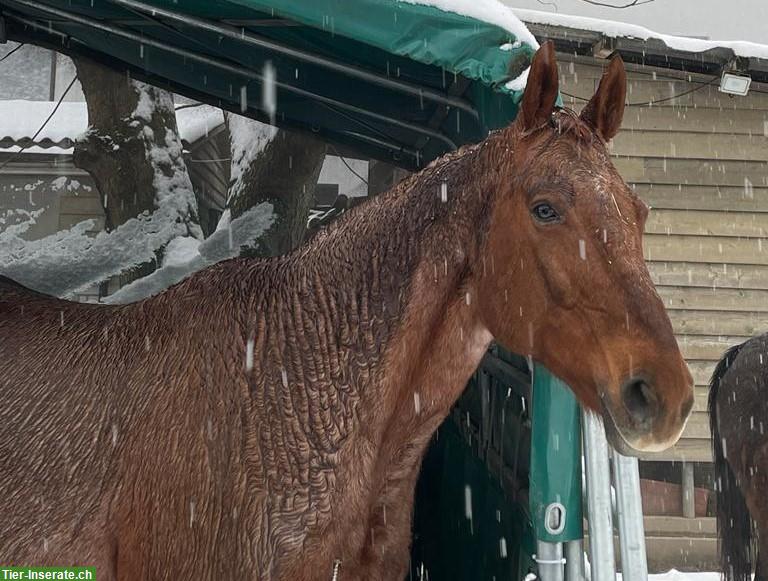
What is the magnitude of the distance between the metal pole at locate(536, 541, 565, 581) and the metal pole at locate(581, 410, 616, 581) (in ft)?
0.34

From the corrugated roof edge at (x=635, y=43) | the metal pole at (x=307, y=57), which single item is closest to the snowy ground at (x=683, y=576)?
the corrugated roof edge at (x=635, y=43)

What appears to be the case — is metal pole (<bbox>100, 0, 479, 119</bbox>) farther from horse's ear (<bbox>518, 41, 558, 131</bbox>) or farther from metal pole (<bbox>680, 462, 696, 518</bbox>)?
metal pole (<bbox>680, 462, 696, 518</bbox>)

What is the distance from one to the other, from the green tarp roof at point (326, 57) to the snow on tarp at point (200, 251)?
809 millimetres

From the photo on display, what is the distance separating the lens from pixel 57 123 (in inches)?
417

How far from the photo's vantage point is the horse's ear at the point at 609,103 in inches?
85.7

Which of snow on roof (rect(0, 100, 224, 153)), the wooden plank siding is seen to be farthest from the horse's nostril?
snow on roof (rect(0, 100, 224, 153))

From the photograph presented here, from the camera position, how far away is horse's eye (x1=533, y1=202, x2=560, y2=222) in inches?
78.5

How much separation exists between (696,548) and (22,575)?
20.3 feet

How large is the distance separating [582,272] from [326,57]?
194 centimetres

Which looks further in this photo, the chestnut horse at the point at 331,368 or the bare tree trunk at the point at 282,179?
the bare tree trunk at the point at 282,179

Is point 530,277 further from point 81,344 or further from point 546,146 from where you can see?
point 81,344

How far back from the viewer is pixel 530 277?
2057mm

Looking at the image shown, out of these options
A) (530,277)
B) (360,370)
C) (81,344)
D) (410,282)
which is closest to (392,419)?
(360,370)

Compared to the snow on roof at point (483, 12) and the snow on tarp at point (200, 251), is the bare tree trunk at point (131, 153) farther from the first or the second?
the snow on roof at point (483, 12)
